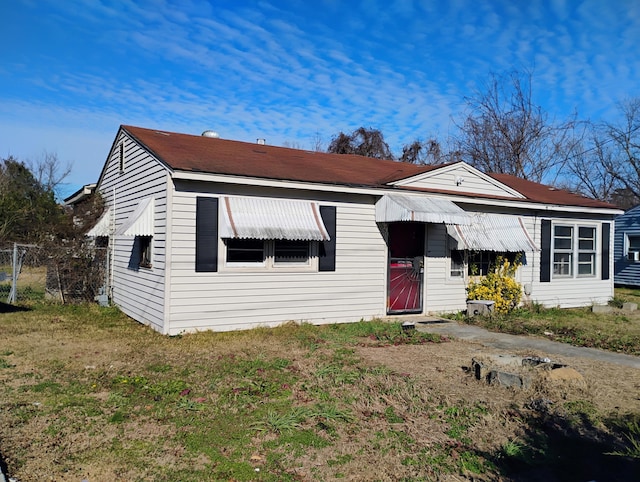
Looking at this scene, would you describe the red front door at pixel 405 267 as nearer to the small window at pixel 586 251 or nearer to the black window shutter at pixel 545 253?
the black window shutter at pixel 545 253

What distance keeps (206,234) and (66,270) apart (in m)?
5.36

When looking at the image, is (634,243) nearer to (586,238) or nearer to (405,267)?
(586,238)

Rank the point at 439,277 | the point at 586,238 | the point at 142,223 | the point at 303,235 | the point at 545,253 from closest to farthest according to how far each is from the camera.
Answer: the point at 142,223, the point at 303,235, the point at 439,277, the point at 545,253, the point at 586,238

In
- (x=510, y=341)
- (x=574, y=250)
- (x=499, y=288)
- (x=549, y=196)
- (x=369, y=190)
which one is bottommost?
(x=510, y=341)

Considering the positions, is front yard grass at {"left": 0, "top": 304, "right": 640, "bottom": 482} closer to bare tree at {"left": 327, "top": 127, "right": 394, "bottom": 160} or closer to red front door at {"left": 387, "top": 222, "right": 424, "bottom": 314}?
red front door at {"left": 387, "top": 222, "right": 424, "bottom": 314}

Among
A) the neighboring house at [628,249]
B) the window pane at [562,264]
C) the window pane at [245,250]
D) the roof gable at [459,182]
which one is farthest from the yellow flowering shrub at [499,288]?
the neighboring house at [628,249]

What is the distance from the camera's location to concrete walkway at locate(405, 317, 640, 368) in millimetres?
8188

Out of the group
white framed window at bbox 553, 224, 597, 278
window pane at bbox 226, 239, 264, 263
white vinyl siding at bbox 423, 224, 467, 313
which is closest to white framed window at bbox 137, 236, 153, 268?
window pane at bbox 226, 239, 264, 263

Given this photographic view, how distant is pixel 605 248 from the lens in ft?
49.8

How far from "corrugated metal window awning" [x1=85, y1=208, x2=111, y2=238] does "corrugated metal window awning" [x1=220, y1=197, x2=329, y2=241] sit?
528 cm

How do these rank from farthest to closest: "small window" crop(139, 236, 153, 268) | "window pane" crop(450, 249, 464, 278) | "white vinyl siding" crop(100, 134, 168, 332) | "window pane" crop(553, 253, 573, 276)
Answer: "window pane" crop(553, 253, 573, 276) < "window pane" crop(450, 249, 464, 278) < "small window" crop(139, 236, 153, 268) < "white vinyl siding" crop(100, 134, 168, 332)

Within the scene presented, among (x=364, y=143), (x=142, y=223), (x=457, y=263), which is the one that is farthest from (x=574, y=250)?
(x=364, y=143)

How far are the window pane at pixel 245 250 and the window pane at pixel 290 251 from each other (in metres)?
0.33

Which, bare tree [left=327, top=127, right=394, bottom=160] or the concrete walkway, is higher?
bare tree [left=327, top=127, right=394, bottom=160]
